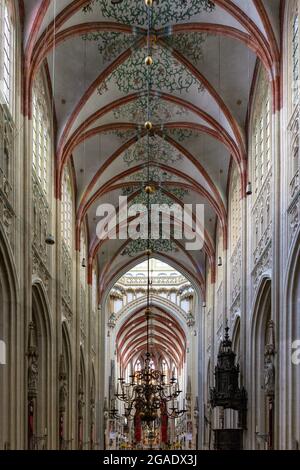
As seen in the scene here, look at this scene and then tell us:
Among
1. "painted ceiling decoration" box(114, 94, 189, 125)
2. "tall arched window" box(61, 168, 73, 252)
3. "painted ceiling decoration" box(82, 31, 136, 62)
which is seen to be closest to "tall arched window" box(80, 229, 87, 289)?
"tall arched window" box(61, 168, 73, 252)

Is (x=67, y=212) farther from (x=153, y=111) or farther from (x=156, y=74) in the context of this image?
(x=156, y=74)

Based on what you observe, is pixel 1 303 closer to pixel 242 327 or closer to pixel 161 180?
pixel 242 327

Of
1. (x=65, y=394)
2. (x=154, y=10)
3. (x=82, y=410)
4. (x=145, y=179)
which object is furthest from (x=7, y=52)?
(x=82, y=410)

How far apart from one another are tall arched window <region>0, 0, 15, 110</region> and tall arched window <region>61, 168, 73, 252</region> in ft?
35.4

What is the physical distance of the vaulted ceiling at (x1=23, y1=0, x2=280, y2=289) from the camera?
24562mm

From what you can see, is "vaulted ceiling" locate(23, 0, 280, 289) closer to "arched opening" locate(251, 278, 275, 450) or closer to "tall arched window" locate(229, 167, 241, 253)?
"tall arched window" locate(229, 167, 241, 253)

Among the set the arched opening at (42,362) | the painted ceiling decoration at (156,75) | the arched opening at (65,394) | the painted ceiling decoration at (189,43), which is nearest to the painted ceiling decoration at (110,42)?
the painted ceiling decoration at (156,75)

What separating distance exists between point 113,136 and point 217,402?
40.6 ft

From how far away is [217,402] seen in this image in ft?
97.9

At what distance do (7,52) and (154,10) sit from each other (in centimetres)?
609

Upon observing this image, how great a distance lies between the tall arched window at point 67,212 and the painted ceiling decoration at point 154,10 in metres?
8.97

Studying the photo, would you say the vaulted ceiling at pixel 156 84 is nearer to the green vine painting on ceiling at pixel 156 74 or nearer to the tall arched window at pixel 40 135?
the green vine painting on ceiling at pixel 156 74

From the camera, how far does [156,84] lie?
31.1 meters

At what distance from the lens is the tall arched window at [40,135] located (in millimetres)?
26995
